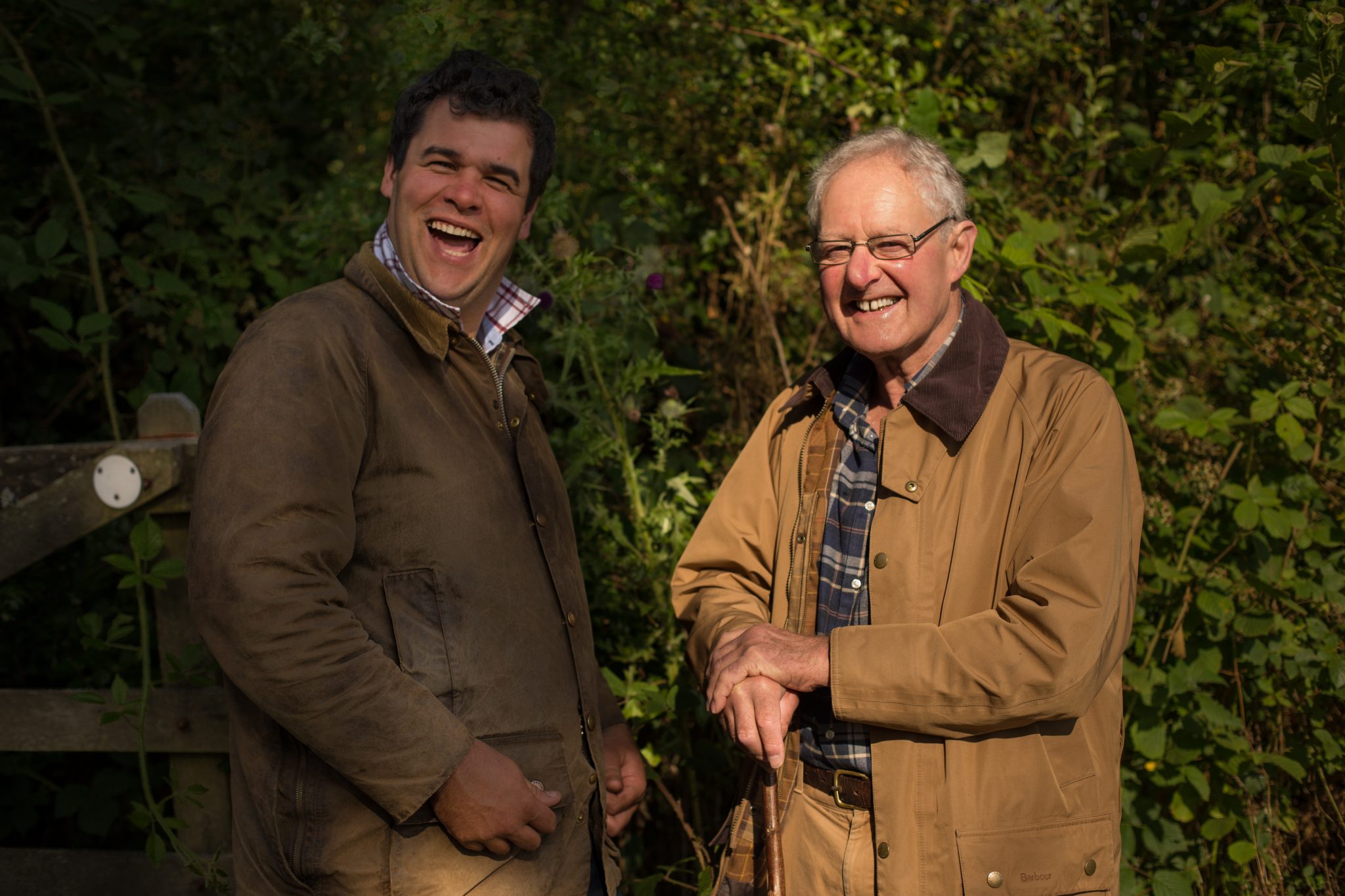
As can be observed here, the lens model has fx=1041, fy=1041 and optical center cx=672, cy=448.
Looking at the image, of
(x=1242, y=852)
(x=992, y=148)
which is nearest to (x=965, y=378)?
(x=992, y=148)

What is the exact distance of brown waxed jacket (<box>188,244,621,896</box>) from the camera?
1.70 metres

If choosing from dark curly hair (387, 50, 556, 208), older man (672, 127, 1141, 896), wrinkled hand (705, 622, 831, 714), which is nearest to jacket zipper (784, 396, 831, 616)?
older man (672, 127, 1141, 896)

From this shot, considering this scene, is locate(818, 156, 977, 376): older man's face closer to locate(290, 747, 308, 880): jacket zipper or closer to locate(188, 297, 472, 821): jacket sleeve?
locate(188, 297, 472, 821): jacket sleeve

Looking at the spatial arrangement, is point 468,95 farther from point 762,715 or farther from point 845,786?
point 845,786

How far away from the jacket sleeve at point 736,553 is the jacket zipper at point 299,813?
83 cm

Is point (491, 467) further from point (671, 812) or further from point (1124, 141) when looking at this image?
point (1124, 141)

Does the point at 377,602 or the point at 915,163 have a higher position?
the point at 915,163

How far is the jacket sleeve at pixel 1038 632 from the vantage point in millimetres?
1810

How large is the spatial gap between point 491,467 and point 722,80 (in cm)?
280

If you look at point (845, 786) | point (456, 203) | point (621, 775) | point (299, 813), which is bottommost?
point (621, 775)

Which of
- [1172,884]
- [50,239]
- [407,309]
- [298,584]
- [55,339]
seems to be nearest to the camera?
[298,584]

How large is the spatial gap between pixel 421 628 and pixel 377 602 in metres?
0.09

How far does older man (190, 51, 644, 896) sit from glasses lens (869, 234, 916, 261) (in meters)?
0.78

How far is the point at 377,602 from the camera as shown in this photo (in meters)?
1.87
